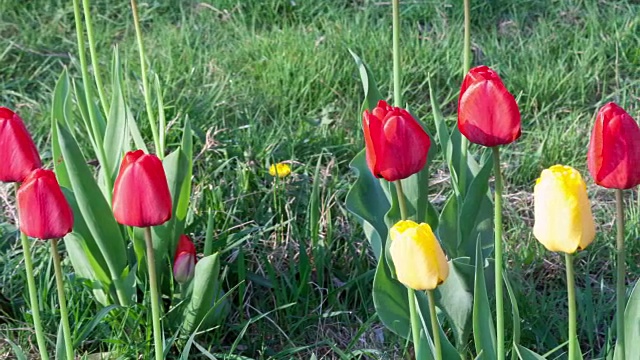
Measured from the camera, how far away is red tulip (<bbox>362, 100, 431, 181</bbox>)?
1.26m

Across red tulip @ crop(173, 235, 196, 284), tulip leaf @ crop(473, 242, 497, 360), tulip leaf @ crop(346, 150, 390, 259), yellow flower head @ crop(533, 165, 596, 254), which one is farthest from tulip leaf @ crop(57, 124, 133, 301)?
yellow flower head @ crop(533, 165, 596, 254)

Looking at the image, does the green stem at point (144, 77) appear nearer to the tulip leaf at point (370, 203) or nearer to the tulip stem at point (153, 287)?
the tulip leaf at point (370, 203)

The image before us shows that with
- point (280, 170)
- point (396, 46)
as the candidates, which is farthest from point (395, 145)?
point (280, 170)

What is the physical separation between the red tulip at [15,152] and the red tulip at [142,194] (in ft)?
0.61

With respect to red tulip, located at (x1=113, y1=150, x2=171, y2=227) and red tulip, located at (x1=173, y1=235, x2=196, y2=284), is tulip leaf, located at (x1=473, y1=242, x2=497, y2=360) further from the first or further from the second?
red tulip, located at (x1=173, y1=235, x2=196, y2=284)

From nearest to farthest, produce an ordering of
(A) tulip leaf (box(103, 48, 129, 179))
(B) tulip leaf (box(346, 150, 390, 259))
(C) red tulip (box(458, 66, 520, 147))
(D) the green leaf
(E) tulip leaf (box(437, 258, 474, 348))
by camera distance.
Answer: (C) red tulip (box(458, 66, 520, 147))
(D) the green leaf
(E) tulip leaf (box(437, 258, 474, 348))
(B) tulip leaf (box(346, 150, 390, 259))
(A) tulip leaf (box(103, 48, 129, 179))

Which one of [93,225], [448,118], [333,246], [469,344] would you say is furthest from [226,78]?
[469,344]

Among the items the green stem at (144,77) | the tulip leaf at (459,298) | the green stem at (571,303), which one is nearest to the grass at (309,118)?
the tulip leaf at (459,298)

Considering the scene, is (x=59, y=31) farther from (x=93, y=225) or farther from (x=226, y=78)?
(x=93, y=225)

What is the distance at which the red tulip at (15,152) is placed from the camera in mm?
1349

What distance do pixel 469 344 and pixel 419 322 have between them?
1.06 ft

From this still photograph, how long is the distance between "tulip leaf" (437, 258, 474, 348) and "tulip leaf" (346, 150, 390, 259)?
5.7 inches

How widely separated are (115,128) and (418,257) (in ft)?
2.94

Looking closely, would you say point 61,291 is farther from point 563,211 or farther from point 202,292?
point 563,211
